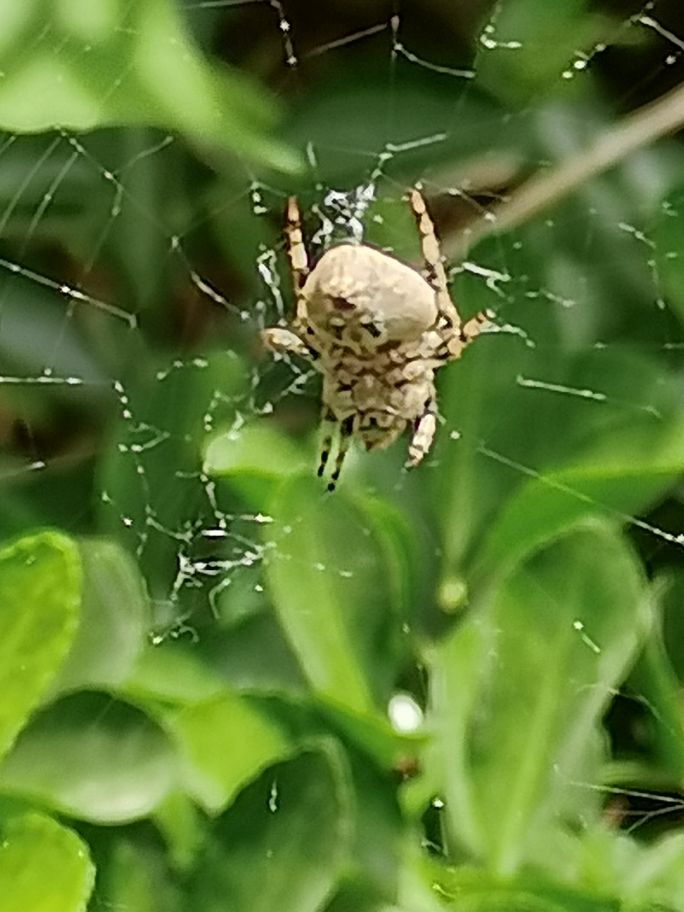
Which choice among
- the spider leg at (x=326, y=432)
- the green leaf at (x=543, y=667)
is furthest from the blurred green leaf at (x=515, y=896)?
the spider leg at (x=326, y=432)

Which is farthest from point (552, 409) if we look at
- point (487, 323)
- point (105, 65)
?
point (105, 65)

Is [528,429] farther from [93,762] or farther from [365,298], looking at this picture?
[93,762]

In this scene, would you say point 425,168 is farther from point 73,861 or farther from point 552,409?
point 73,861

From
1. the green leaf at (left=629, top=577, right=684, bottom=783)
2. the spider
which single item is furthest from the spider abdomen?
the green leaf at (left=629, top=577, right=684, bottom=783)

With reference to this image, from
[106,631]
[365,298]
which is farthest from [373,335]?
[106,631]

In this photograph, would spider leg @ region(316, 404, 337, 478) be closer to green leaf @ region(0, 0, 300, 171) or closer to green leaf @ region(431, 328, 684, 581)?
green leaf @ region(431, 328, 684, 581)
